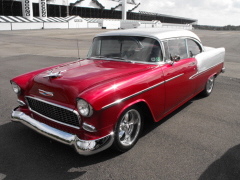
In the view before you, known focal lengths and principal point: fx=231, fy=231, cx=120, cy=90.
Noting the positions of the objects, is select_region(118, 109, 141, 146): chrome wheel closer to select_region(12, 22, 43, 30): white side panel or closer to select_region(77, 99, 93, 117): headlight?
select_region(77, 99, 93, 117): headlight

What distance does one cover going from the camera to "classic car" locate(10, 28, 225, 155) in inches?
106

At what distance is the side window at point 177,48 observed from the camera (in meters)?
3.92

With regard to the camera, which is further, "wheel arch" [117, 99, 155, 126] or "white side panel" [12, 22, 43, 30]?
"white side panel" [12, 22, 43, 30]

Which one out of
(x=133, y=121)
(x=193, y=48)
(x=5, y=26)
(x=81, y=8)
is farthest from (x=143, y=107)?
(x=81, y=8)

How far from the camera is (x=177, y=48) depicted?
4133 millimetres

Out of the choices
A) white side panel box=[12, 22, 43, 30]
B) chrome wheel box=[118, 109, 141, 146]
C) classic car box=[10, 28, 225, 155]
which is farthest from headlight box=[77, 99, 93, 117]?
white side panel box=[12, 22, 43, 30]

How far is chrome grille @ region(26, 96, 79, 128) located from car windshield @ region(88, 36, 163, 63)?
1436 mm

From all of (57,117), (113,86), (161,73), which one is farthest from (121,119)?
(161,73)

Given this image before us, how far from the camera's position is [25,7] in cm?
3962

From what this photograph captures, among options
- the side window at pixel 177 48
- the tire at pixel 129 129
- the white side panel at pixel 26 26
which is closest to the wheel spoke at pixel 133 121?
the tire at pixel 129 129

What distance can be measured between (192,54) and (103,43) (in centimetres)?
179

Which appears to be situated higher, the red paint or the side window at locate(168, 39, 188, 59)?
the side window at locate(168, 39, 188, 59)

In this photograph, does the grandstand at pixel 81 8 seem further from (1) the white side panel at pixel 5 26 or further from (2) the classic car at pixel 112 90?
(2) the classic car at pixel 112 90

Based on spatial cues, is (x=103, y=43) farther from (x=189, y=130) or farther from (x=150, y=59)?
(x=189, y=130)
